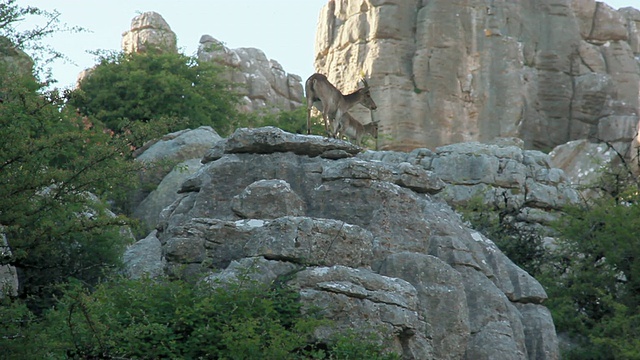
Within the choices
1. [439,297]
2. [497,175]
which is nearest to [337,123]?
[439,297]

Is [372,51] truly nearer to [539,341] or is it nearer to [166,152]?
[166,152]

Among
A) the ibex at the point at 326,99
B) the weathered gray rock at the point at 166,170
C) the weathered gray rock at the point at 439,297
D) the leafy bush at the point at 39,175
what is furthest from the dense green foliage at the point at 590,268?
the leafy bush at the point at 39,175

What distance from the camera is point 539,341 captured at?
16.4 m

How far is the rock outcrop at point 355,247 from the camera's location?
1428 centimetres

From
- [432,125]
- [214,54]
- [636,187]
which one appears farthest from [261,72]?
[636,187]

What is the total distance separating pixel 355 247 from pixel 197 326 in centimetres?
262

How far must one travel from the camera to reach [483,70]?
5184 centimetres

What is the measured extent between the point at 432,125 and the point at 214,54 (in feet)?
34.4

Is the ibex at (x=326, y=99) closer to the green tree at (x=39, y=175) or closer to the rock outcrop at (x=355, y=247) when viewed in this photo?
the rock outcrop at (x=355, y=247)

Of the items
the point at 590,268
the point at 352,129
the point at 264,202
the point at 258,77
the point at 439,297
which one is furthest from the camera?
the point at 258,77

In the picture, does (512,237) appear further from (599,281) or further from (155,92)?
(155,92)

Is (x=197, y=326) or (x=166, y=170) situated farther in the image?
(x=166, y=170)

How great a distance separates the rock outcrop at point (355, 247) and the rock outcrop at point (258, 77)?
110 feet

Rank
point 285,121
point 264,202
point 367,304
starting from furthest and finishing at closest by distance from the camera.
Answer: point 285,121 < point 264,202 < point 367,304
